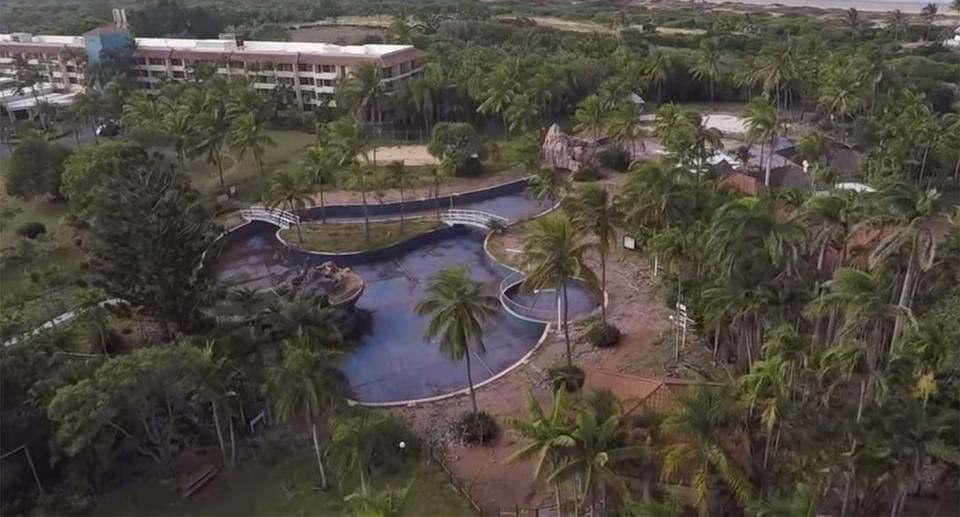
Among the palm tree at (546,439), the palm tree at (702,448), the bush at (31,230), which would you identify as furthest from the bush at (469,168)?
the palm tree at (702,448)

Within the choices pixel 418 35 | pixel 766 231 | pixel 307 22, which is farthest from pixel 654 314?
pixel 307 22

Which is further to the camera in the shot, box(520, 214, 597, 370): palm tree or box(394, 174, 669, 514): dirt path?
box(520, 214, 597, 370): palm tree

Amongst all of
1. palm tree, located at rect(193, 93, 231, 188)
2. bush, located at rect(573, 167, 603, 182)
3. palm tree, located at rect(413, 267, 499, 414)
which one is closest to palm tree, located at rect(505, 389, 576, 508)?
palm tree, located at rect(413, 267, 499, 414)

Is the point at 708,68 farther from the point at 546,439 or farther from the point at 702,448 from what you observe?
the point at 546,439

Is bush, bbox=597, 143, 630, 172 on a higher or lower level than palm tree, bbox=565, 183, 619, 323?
lower

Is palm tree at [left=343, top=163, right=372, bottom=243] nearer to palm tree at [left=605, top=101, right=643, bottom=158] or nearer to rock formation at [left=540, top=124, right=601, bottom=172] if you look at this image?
rock formation at [left=540, top=124, right=601, bottom=172]

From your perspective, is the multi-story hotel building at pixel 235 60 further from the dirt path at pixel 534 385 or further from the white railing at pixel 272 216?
the dirt path at pixel 534 385

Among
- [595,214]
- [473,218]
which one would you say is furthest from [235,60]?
[595,214]
